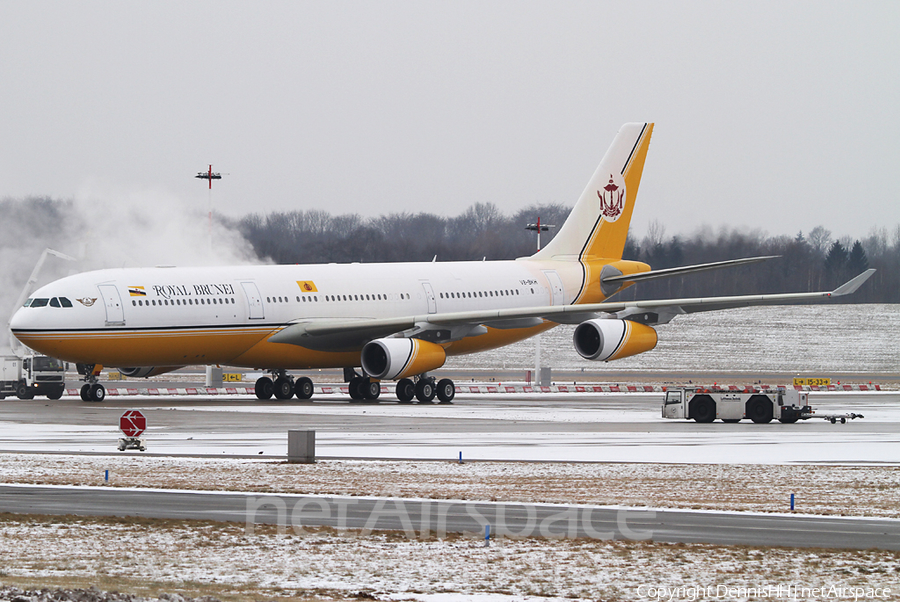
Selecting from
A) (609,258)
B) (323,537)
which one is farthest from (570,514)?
(609,258)

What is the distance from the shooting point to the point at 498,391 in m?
58.7

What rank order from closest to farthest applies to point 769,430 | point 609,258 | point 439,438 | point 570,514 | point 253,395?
1. point 570,514
2. point 439,438
3. point 769,430
4. point 253,395
5. point 609,258

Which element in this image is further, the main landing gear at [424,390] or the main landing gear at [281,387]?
the main landing gear at [281,387]

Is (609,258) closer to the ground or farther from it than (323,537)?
farther from it

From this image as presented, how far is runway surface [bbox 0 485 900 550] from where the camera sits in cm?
1539

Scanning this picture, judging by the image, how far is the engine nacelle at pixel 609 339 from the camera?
43844 millimetres

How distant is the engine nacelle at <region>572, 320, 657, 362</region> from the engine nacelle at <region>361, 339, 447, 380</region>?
502cm

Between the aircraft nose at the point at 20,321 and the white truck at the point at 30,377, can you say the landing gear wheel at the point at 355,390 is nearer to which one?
the white truck at the point at 30,377

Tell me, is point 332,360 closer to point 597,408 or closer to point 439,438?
point 597,408

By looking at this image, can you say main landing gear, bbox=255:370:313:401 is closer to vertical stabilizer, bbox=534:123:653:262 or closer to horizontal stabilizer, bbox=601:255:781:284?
vertical stabilizer, bbox=534:123:653:262

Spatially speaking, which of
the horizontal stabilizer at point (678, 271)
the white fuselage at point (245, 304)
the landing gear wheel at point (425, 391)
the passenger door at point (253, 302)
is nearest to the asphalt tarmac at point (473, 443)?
the landing gear wheel at point (425, 391)

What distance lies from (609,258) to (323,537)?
141 ft

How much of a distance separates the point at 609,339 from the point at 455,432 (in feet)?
42.4

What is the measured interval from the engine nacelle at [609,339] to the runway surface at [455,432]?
78.4 inches
